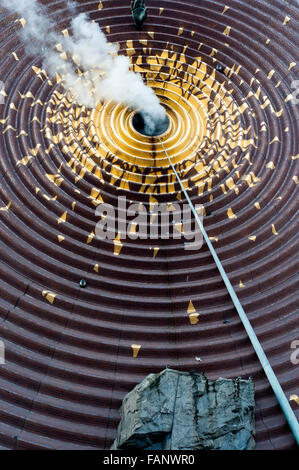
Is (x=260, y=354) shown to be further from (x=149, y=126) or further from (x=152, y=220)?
(x=149, y=126)

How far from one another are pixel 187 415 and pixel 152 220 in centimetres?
497

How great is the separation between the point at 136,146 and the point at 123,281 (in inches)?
171

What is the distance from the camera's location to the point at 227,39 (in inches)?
595

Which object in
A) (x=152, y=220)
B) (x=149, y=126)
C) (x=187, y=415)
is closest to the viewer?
(x=187, y=415)

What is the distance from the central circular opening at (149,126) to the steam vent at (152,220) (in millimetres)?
177

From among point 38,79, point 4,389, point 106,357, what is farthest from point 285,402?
point 38,79

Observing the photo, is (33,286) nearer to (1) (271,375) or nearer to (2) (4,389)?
(2) (4,389)

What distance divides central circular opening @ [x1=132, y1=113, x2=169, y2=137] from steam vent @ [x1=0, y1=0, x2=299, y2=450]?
0.18 meters

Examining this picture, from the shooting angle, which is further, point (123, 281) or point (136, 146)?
point (136, 146)

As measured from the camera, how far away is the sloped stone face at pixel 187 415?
324 inches

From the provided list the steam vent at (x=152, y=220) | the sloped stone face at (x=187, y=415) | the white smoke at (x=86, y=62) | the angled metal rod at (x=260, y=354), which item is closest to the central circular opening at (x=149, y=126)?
the white smoke at (x=86, y=62)

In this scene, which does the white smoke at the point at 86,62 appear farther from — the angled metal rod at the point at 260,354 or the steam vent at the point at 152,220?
the angled metal rod at the point at 260,354

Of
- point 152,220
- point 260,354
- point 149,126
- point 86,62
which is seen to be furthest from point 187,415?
point 86,62

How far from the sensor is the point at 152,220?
11.9 meters
